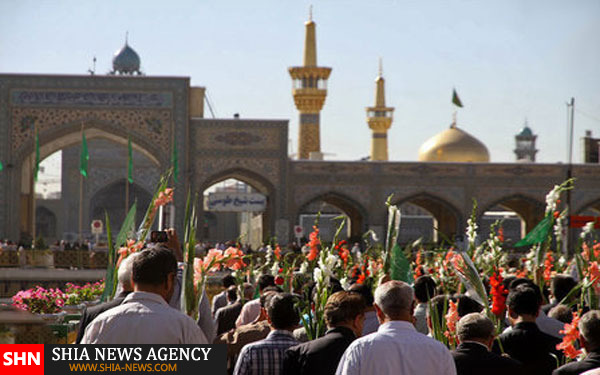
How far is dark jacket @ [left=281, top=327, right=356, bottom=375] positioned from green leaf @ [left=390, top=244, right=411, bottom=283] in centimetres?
193

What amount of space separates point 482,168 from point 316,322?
915 inches

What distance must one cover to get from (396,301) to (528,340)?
1137 millimetres

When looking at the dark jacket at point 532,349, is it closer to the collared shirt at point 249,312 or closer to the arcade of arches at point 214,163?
the collared shirt at point 249,312

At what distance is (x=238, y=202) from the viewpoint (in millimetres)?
26125

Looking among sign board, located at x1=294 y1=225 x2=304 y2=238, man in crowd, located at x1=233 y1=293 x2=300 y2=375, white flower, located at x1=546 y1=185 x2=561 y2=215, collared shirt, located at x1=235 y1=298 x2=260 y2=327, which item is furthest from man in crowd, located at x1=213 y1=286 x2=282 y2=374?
sign board, located at x1=294 y1=225 x2=304 y2=238

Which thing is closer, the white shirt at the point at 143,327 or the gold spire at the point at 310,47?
the white shirt at the point at 143,327

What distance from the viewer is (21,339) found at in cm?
336

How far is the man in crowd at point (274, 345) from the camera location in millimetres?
3535

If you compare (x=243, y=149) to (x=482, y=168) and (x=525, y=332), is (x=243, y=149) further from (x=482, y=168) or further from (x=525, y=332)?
(x=525, y=332)

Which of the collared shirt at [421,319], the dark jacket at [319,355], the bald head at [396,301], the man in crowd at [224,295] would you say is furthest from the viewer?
the man in crowd at [224,295]

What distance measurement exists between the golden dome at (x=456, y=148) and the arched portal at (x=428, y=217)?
5.85 feet

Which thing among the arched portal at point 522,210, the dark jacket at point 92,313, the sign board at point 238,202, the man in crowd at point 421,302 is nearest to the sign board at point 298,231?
the sign board at point 238,202

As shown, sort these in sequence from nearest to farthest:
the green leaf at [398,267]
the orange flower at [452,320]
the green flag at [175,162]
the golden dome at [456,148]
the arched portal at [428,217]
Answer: the orange flower at [452,320] < the green leaf at [398,267] < the green flag at [175,162] < the arched portal at [428,217] < the golden dome at [456,148]

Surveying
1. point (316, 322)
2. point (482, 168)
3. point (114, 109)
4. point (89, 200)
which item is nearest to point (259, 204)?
point (114, 109)
